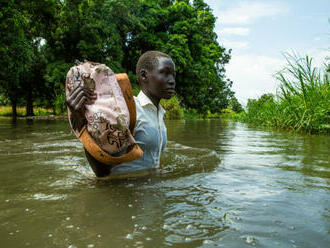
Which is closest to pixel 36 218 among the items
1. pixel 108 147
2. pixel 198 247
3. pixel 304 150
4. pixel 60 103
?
pixel 108 147

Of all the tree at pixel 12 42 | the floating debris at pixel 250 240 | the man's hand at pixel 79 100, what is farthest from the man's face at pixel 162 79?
the tree at pixel 12 42

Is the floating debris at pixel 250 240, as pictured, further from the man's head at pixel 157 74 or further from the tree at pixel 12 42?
the tree at pixel 12 42

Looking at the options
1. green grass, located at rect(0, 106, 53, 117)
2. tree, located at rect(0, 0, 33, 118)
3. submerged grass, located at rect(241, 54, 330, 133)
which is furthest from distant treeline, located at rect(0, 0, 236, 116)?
submerged grass, located at rect(241, 54, 330, 133)

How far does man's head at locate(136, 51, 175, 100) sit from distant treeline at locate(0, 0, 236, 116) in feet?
34.3

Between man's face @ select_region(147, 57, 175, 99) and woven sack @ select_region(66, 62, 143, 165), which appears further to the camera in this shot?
man's face @ select_region(147, 57, 175, 99)

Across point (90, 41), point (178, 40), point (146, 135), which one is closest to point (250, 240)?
point (146, 135)

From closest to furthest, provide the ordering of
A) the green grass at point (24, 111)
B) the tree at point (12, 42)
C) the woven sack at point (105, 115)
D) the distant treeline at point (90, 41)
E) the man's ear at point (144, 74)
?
the woven sack at point (105, 115) → the man's ear at point (144, 74) → the tree at point (12, 42) → the distant treeline at point (90, 41) → the green grass at point (24, 111)

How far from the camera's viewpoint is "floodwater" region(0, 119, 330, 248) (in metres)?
1.37

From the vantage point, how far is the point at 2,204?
1911 millimetres

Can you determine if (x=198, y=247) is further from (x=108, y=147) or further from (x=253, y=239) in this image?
(x=108, y=147)

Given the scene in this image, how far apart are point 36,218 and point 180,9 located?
25.4 m

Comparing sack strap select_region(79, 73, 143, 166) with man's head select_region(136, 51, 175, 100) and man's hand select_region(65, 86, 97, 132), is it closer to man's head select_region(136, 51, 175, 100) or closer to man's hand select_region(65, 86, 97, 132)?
man's hand select_region(65, 86, 97, 132)

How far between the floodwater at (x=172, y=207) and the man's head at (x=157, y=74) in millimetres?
744

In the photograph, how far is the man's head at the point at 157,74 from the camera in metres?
2.62
